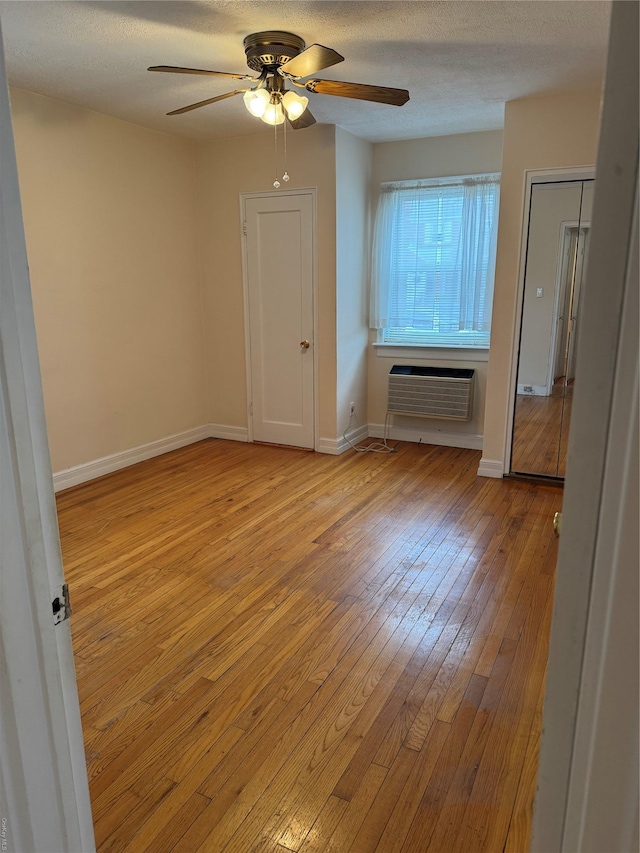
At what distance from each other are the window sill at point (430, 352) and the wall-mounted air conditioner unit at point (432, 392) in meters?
0.10

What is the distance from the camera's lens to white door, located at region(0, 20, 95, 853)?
0.83 m

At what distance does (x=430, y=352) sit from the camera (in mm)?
5176

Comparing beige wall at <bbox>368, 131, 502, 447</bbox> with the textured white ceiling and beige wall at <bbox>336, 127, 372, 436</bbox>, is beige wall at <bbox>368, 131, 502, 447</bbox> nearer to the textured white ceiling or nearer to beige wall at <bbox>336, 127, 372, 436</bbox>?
beige wall at <bbox>336, 127, 372, 436</bbox>

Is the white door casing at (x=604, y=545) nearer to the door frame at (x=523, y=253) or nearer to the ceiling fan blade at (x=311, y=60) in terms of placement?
the ceiling fan blade at (x=311, y=60)

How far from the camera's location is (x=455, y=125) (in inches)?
175

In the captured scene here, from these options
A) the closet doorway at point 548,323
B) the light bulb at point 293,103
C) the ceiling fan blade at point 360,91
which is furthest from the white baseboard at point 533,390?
the light bulb at point 293,103

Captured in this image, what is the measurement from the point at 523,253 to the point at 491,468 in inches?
63.9

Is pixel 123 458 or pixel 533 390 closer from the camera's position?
pixel 533 390

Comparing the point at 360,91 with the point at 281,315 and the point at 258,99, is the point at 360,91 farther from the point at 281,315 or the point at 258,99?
the point at 281,315

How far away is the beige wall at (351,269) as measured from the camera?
469 cm

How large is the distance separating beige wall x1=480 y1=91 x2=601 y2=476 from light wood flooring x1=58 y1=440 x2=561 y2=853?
0.71 m

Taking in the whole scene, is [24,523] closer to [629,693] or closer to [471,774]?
[629,693]

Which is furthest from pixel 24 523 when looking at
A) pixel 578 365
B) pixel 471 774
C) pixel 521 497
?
pixel 521 497

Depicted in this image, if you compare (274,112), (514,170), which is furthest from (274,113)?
(514,170)
